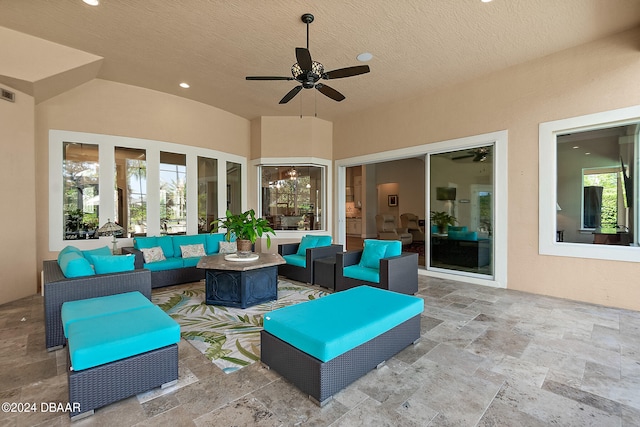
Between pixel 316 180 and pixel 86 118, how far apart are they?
15.5 ft

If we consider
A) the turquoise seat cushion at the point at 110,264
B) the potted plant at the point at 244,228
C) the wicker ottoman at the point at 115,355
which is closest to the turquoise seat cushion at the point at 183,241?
the potted plant at the point at 244,228

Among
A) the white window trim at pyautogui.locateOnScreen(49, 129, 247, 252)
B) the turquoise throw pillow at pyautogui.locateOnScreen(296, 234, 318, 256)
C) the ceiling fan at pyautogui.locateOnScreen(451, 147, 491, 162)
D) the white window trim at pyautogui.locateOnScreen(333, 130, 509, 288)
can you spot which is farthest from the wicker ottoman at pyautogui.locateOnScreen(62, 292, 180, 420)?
the ceiling fan at pyautogui.locateOnScreen(451, 147, 491, 162)

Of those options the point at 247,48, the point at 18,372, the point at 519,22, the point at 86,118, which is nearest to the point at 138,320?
the point at 18,372

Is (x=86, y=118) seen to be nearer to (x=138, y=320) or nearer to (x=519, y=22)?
(x=138, y=320)

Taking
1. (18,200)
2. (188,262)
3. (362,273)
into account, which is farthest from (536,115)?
(18,200)

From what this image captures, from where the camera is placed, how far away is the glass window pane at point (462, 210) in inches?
201

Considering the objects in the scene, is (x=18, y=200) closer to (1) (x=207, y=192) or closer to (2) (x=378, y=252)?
(1) (x=207, y=192)

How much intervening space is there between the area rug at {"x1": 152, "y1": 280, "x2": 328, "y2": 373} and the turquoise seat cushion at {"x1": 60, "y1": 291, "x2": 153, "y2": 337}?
65 cm

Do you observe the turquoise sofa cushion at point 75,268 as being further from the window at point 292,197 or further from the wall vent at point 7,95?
the window at point 292,197

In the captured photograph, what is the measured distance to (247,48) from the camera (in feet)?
13.6

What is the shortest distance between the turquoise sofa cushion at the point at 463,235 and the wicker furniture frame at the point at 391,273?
1575mm

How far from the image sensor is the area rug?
103 inches

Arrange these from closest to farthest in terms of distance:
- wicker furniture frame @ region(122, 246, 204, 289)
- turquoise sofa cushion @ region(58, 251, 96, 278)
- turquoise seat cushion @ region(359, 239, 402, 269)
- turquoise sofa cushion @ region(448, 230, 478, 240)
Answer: turquoise sofa cushion @ region(58, 251, 96, 278)
turquoise seat cushion @ region(359, 239, 402, 269)
wicker furniture frame @ region(122, 246, 204, 289)
turquoise sofa cushion @ region(448, 230, 478, 240)

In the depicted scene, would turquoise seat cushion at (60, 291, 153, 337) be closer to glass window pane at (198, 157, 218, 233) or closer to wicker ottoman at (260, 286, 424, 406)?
wicker ottoman at (260, 286, 424, 406)
